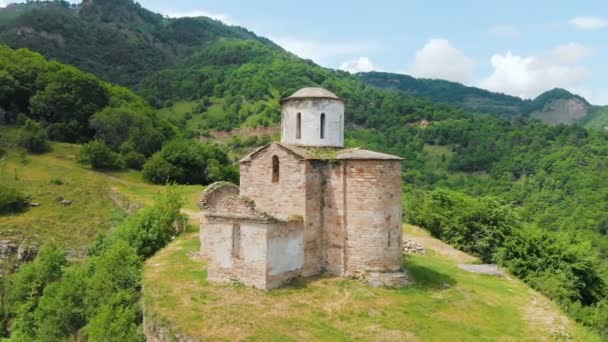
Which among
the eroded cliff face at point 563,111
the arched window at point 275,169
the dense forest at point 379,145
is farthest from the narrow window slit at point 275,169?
the eroded cliff face at point 563,111

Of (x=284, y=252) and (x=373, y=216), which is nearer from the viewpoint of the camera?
(x=284, y=252)

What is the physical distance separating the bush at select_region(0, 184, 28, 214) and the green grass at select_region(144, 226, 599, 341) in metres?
16.7

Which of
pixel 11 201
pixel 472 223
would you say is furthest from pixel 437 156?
pixel 11 201

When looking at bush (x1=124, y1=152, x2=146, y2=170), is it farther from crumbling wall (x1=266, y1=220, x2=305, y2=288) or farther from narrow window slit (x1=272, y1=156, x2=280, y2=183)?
crumbling wall (x1=266, y1=220, x2=305, y2=288)

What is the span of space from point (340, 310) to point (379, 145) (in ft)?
217

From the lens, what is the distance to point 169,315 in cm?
1375

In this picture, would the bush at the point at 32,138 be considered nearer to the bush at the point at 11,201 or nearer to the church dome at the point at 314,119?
the bush at the point at 11,201

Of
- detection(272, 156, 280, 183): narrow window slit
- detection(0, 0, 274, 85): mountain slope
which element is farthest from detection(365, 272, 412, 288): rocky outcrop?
detection(0, 0, 274, 85): mountain slope

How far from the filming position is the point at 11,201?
3056cm

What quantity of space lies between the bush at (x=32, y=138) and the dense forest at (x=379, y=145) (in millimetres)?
218

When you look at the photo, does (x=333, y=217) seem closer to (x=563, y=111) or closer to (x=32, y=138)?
(x=32, y=138)

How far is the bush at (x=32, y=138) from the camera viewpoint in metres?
40.8

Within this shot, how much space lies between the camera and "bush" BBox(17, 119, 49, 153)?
4075 centimetres

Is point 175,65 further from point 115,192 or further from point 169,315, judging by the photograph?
point 169,315
